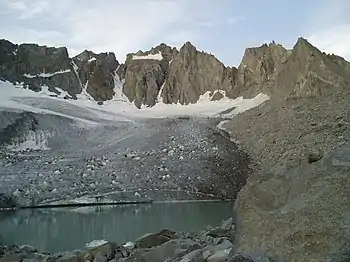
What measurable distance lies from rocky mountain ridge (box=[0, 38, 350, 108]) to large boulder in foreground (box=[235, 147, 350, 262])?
67309mm

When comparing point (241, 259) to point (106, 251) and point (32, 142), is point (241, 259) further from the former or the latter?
point (32, 142)

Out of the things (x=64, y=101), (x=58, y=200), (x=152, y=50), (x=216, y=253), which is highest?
(x=152, y=50)

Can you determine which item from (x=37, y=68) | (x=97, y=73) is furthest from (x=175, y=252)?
(x=97, y=73)

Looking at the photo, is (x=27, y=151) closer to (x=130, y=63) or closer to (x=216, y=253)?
(x=130, y=63)

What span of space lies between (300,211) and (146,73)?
85.4m

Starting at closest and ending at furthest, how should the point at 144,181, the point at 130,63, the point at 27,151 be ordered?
1. the point at 144,181
2. the point at 27,151
3. the point at 130,63

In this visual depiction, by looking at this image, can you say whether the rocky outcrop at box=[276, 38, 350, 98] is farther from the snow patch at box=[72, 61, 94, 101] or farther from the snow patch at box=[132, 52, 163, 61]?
the snow patch at box=[72, 61, 94, 101]

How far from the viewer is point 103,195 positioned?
38969 mm

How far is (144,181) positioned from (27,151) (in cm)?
1639

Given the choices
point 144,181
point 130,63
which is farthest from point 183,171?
point 130,63

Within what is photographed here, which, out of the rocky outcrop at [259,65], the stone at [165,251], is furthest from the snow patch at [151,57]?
the stone at [165,251]

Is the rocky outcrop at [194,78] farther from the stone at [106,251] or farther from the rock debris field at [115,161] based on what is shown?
the stone at [106,251]

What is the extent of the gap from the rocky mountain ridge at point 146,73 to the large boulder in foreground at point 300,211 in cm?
6731

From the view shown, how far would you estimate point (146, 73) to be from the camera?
287ft
